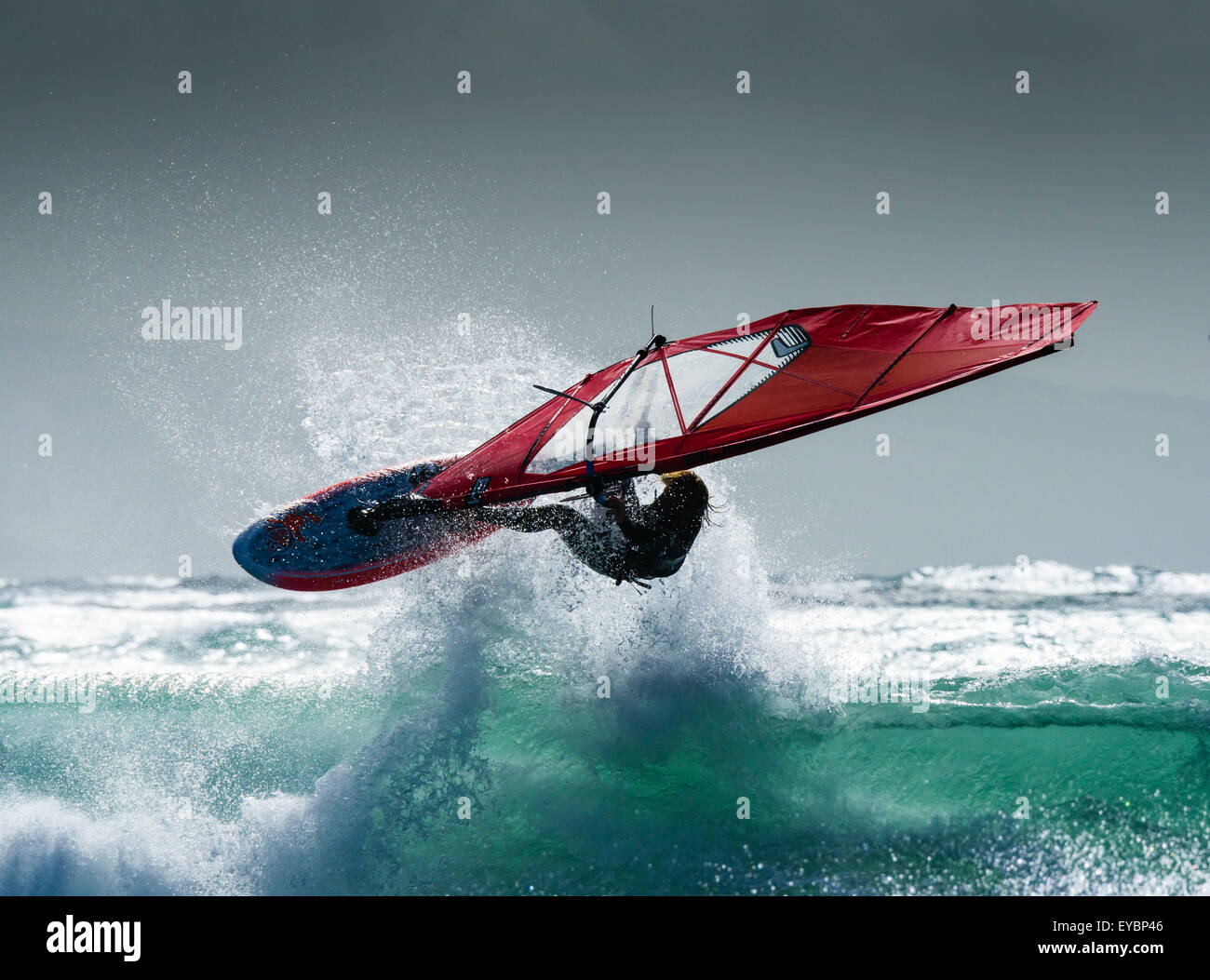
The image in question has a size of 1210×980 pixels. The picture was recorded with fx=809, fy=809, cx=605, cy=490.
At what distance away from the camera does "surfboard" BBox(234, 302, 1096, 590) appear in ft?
18.3

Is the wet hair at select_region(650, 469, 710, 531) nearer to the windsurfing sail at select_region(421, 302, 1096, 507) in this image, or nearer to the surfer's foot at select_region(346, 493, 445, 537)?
the windsurfing sail at select_region(421, 302, 1096, 507)

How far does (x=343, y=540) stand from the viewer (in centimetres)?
746

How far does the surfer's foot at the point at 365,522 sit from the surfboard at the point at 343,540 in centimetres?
4

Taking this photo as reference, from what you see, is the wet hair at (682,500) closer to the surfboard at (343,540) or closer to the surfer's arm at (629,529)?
the surfer's arm at (629,529)

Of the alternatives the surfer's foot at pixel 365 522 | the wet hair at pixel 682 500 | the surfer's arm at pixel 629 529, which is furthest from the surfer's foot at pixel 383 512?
the wet hair at pixel 682 500

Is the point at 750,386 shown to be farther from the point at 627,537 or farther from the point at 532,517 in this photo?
the point at 532,517

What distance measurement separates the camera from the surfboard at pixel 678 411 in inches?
220

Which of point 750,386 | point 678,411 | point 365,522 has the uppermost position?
point 750,386

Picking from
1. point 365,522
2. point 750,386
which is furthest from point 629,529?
point 365,522

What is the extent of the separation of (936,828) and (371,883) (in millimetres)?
3896

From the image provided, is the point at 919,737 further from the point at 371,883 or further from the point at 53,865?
the point at 53,865

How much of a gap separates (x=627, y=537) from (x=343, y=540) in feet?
9.52

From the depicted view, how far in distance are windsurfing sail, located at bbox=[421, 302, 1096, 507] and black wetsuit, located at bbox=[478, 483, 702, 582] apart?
53 centimetres

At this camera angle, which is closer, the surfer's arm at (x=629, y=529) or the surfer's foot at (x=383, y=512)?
the surfer's arm at (x=629, y=529)
